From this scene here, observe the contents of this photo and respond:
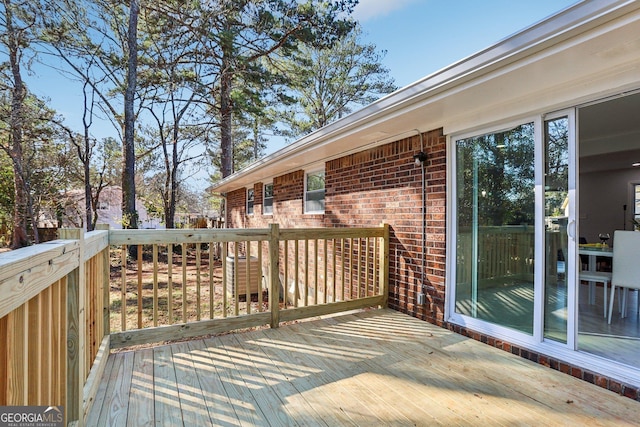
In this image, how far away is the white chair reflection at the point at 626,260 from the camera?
301 cm

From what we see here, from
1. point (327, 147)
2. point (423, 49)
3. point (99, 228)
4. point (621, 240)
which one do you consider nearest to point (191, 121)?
point (423, 49)

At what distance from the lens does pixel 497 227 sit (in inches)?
117

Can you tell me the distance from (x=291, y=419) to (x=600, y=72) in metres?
3.03

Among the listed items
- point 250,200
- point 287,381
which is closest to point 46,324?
point 287,381

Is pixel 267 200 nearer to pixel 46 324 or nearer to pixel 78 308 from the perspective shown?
pixel 78 308

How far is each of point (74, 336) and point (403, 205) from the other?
330cm

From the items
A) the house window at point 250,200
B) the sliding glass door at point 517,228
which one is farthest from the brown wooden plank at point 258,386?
the house window at point 250,200

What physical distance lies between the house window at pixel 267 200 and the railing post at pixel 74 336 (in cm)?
678

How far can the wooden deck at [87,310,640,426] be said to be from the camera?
187cm

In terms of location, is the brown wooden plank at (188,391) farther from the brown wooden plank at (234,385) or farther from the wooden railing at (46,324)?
the wooden railing at (46,324)

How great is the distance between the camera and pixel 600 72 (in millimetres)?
2199

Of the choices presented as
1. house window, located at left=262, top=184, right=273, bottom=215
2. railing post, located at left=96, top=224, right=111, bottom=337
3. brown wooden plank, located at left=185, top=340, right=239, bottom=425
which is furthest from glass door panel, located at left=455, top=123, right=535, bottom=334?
house window, located at left=262, top=184, right=273, bottom=215

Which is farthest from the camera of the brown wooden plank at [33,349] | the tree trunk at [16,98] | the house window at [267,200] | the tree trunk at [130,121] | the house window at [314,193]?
the tree trunk at [130,121]

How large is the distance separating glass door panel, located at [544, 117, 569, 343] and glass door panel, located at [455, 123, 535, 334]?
4.3 inches
